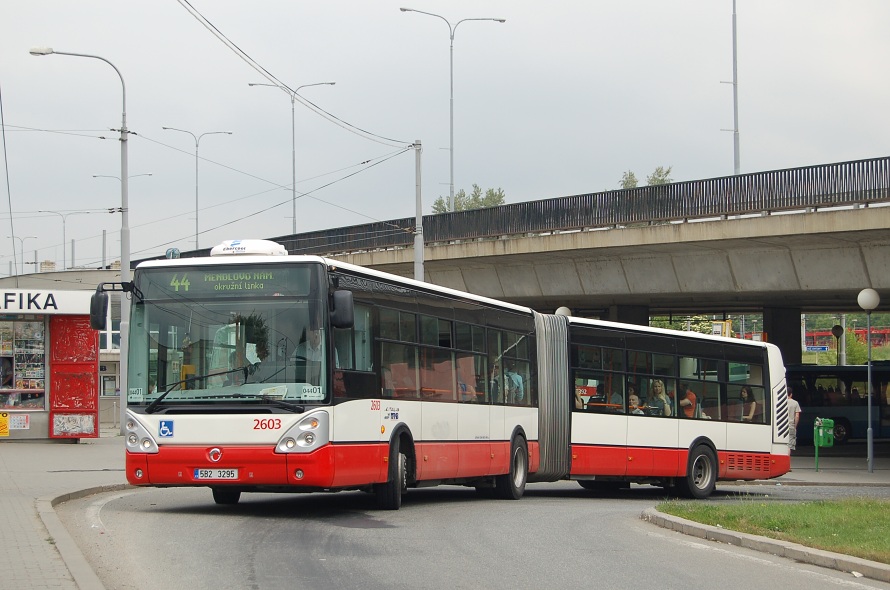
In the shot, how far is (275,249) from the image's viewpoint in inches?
577

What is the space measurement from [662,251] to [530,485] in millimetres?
10394

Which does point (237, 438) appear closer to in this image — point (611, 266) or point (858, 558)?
point (858, 558)

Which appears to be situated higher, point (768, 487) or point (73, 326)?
point (73, 326)

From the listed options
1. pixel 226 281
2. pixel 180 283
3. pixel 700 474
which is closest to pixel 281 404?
pixel 226 281


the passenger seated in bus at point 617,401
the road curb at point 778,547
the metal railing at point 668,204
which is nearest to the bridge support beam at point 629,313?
the metal railing at point 668,204

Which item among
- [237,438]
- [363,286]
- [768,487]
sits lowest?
[768,487]

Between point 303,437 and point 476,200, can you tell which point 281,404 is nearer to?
point 303,437

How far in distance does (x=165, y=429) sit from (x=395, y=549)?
3590mm

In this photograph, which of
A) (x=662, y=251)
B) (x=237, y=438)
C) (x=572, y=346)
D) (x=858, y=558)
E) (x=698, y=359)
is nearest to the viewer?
(x=858, y=558)

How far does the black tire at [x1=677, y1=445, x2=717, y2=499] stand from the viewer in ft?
72.6

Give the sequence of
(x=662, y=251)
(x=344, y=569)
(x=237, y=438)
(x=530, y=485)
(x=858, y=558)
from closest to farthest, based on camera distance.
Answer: (x=344, y=569) < (x=858, y=558) < (x=237, y=438) < (x=530, y=485) < (x=662, y=251)

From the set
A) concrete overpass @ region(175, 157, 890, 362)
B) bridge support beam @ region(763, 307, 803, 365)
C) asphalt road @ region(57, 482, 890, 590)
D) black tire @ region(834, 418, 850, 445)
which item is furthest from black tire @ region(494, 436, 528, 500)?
black tire @ region(834, 418, 850, 445)

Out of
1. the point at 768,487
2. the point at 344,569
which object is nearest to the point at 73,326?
the point at 768,487

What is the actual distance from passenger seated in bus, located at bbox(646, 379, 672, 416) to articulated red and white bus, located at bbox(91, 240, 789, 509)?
0.17 metres
